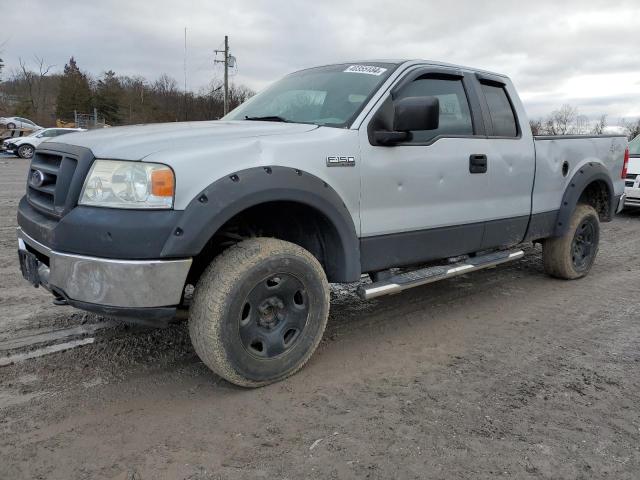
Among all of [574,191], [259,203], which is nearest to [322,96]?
[259,203]

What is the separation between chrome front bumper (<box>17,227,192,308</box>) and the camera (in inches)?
99.6

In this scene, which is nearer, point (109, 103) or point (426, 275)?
point (426, 275)

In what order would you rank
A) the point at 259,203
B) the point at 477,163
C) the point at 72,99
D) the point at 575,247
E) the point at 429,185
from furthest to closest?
1. the point at 72,99
2. the point at 575,247
3. the point at 477,163
4. the point at 429,185
5. the point at 259,203

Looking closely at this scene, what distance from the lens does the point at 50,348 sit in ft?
11.6

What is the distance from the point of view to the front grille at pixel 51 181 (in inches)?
109

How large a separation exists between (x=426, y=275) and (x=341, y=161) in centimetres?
118

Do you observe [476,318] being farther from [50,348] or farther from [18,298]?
[18,298]

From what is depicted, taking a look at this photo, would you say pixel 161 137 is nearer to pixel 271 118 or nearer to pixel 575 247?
pixel 271 118

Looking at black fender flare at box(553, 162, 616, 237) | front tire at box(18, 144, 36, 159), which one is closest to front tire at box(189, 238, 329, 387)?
black fender flare at box(553, 162, 616, 237)

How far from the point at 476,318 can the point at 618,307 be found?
139 cm

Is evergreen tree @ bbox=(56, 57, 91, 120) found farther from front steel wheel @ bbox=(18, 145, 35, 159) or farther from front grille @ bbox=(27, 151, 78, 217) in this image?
front grille @ bbox=(27, 151, 78, 217)

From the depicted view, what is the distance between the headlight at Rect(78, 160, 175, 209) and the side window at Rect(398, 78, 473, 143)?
1.88 meters

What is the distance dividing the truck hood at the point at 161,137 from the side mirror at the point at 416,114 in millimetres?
541

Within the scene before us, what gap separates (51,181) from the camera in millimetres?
3008
